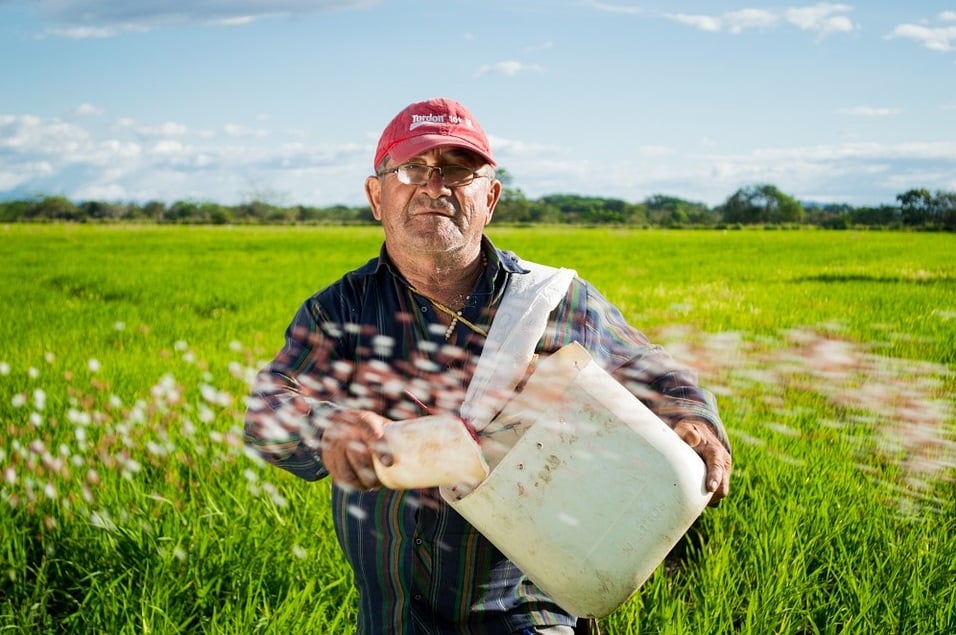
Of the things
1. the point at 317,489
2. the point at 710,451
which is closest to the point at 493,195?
the point at 710,451

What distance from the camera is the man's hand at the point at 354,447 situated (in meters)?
1.23

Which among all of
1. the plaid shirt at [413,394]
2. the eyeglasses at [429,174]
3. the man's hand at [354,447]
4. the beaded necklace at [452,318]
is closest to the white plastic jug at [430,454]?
the man's hand at [354,447]

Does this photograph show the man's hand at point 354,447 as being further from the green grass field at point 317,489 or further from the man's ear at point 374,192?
the green grass field at point 317,489

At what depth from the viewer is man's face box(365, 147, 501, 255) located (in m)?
1.62

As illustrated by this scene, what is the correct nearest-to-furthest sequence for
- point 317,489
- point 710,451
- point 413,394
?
point 710,451
point 413,394
point 317,489

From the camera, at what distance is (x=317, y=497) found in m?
2.76

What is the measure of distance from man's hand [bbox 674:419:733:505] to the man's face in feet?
1.73

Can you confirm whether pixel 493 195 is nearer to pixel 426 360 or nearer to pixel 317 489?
pixel 426 360

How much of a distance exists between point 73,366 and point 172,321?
6.61 ft

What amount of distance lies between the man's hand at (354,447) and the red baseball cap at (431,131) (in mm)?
560

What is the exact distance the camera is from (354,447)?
1261 mm

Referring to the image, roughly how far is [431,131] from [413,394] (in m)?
0.50

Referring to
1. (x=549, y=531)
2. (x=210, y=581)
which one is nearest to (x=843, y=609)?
(x=549, y=531)

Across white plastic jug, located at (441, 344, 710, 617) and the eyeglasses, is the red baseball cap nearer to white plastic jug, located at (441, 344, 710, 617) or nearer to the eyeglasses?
the eyeglasses
